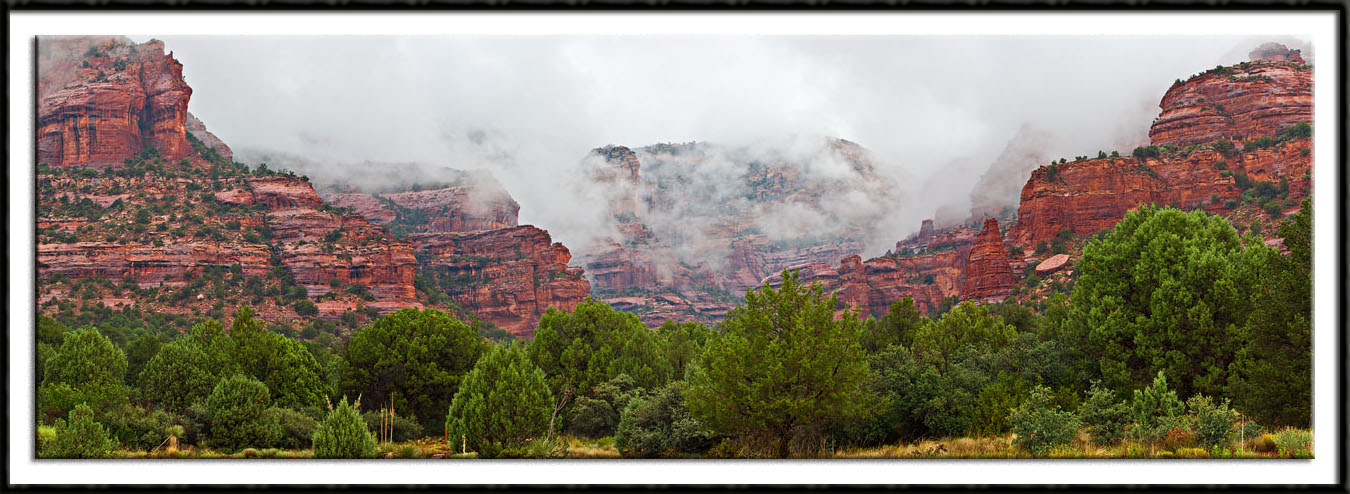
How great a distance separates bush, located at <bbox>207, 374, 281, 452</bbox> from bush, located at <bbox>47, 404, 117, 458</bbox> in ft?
14.7

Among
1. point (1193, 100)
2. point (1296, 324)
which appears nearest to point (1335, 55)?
point (1296, 324)

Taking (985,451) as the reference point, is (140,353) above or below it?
below

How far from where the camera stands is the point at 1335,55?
43.9 feet

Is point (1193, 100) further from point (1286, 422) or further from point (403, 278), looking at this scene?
point (403, 278)

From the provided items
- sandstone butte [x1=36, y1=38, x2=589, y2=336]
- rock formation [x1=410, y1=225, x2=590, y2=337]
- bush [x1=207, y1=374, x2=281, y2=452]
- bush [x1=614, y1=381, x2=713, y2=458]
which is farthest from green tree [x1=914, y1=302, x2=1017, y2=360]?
rock formation [x1=410, y1=225, x2=590, y2=337]

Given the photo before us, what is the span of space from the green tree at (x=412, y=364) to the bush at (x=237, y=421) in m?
7.27

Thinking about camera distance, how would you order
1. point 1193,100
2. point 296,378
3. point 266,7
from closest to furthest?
point 266,7
point 296,378
point 1193,100

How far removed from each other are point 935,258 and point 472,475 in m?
136

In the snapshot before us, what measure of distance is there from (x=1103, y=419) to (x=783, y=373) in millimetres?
7054

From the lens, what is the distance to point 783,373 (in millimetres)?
17234

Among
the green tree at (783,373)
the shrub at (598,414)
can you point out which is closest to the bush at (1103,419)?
the green tree at (783,373)

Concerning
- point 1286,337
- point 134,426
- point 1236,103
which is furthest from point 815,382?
point 1236,103

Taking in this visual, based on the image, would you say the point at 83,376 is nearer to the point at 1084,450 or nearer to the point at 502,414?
the point at 502,414

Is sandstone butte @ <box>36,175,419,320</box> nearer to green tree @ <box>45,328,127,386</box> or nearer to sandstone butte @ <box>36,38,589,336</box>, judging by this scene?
sandstone butte @ <box>36,38,589,336</box>
